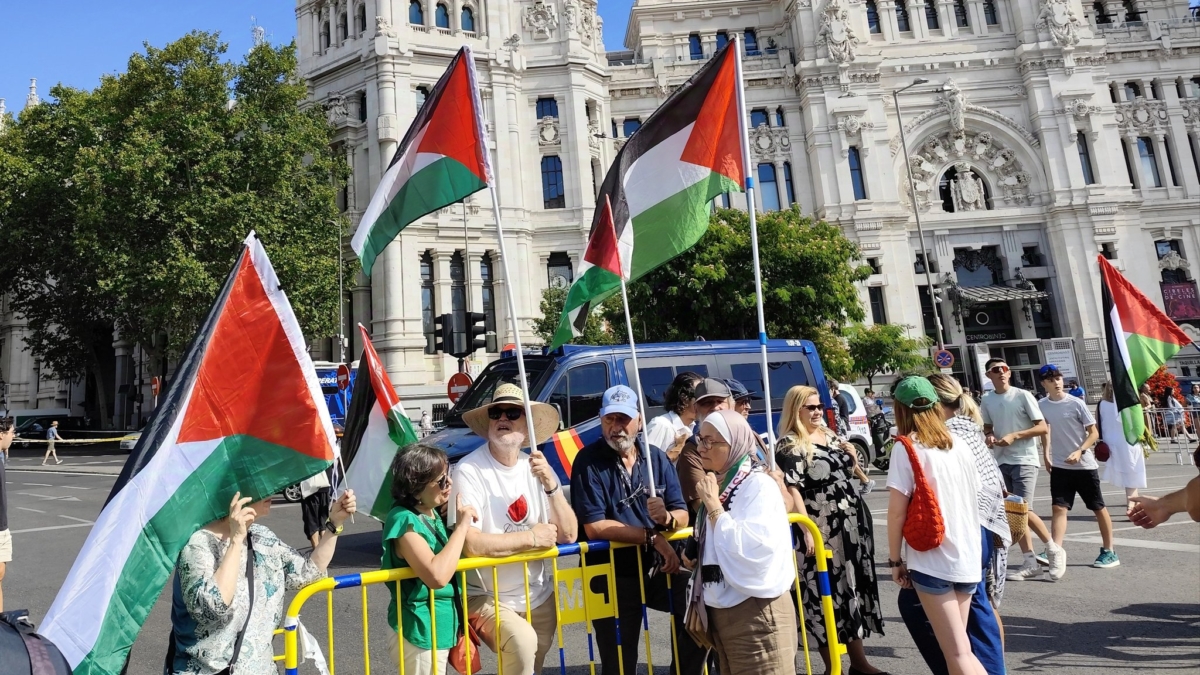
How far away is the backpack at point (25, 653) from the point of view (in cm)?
148

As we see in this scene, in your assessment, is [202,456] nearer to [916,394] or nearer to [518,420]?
[518,420]

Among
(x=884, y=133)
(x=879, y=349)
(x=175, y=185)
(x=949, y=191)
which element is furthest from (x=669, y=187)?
(x=949, y=191)

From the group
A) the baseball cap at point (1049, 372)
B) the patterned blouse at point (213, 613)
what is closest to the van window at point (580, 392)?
the baseball cap at point (1049, 372)

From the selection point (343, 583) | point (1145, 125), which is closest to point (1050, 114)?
point (1145, 125)

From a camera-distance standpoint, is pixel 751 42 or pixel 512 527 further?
pixel 751 42

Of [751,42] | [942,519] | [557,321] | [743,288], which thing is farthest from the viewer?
[751,42]

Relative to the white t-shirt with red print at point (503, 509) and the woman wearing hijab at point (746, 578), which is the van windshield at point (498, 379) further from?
the woman wearing hijab at point (746, 578)

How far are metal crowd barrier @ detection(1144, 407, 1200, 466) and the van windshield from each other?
15.2 meters

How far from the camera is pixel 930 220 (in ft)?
116

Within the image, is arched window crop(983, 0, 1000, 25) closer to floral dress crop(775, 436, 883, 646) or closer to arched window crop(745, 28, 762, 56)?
arched window crop(745, 28, 762, 56)

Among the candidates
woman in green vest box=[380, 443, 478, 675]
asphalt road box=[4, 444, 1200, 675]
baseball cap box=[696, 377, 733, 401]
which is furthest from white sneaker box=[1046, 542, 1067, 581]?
woman in green vest box=[380, 443, 478, 675]

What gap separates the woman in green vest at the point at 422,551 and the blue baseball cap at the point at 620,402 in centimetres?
98

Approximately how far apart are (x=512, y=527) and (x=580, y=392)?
574cm

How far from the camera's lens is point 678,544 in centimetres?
404
